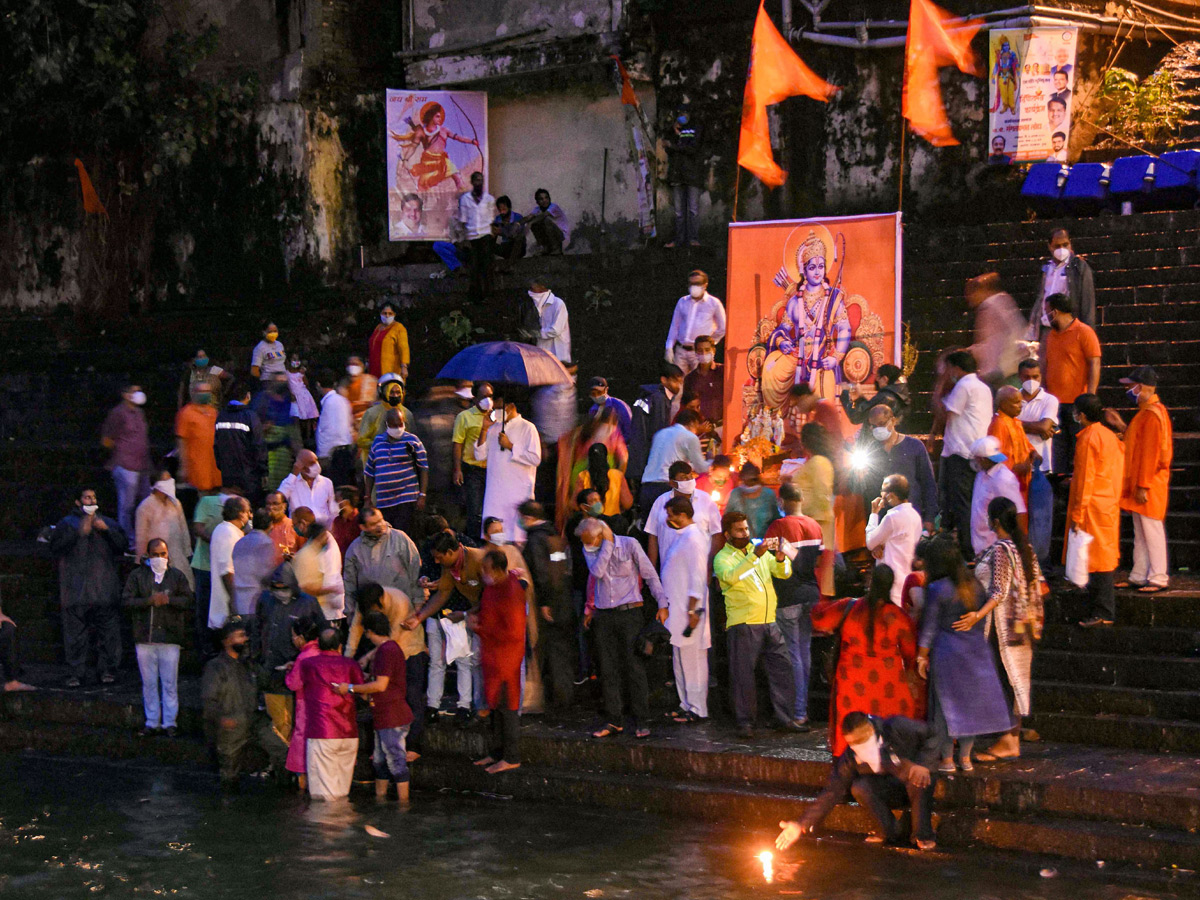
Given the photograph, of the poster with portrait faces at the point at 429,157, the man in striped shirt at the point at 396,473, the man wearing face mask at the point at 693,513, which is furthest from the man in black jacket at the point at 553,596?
the poster with portrait faces at the point at 429,157

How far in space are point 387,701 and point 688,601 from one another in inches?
83.3

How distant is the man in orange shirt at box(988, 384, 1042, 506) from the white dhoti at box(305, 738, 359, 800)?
4.76 m

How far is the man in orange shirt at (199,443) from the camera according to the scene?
13.1 meters

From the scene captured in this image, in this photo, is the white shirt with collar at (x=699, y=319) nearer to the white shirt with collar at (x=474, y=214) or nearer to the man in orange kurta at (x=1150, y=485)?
the man in orange kurta at (x=1150, y=485)

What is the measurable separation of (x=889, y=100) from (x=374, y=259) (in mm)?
7572

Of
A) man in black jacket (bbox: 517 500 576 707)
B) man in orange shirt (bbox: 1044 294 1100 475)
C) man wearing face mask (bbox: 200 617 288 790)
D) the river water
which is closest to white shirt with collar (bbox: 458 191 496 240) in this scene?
man in black jacket (bbox: 517 500 576 707)

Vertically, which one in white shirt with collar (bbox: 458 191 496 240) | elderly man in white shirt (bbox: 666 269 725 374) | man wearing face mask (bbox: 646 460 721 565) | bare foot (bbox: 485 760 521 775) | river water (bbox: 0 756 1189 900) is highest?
Answer: white shirt with collar (bbox: 458 191 496 240)

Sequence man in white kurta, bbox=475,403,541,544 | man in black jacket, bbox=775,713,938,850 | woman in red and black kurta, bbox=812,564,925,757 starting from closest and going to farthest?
man in black jacket, bbox=775,713,938,850 < woman in red and black kurta, bbox=812,564,925,757 < man in white kurta, bbox=475,403,541,544

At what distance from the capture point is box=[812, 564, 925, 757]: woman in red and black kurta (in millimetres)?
8203

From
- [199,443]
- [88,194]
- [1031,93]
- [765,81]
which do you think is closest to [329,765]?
[199,443]

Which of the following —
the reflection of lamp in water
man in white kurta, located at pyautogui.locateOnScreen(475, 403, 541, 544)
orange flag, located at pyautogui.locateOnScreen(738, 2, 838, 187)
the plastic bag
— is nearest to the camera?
the reflection of lamp in water

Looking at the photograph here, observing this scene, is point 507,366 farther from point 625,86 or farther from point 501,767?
point 625,86

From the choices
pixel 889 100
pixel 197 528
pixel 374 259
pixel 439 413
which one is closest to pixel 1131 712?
pixel 439 413

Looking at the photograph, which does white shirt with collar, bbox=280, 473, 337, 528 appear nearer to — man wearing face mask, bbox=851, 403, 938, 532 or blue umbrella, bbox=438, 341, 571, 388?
blue umbrella, bbox=438, 341, 571, 388
